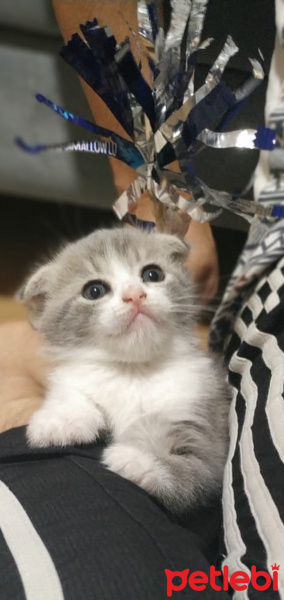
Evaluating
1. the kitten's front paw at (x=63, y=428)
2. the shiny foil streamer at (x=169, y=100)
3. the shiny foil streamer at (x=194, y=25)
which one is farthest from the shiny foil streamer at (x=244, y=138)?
the kitten's front paw at (x=63, y=428)

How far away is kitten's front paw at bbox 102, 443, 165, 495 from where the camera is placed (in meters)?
0.56

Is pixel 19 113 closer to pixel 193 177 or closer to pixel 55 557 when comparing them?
pixel 193 177

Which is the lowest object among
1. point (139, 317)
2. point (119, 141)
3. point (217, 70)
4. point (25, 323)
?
point (25, 323)

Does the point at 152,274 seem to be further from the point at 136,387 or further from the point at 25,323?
the point at 25,323

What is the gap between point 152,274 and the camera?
0.75 metres

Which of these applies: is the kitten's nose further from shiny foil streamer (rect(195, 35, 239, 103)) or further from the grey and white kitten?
shiny foil streamer (rect(195, 35, 239, 103))

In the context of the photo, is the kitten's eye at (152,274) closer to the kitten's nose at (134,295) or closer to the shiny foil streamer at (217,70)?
the kitten's nose at (134,295)

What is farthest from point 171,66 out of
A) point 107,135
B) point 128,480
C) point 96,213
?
point 96,213

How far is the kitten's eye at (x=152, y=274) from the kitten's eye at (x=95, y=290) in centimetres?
6

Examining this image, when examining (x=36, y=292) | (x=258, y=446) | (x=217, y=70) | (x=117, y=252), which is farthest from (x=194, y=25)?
(x=258, y=446)

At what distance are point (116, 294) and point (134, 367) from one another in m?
0.10

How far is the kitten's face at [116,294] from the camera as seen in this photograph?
67 centimetres

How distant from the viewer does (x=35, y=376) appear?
0.94 m

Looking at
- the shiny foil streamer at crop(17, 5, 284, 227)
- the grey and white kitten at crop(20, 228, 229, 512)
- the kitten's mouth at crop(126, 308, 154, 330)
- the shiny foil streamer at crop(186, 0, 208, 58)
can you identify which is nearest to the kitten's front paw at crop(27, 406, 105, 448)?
the grey and white kitten at crop(20, 228, 229, 512)
